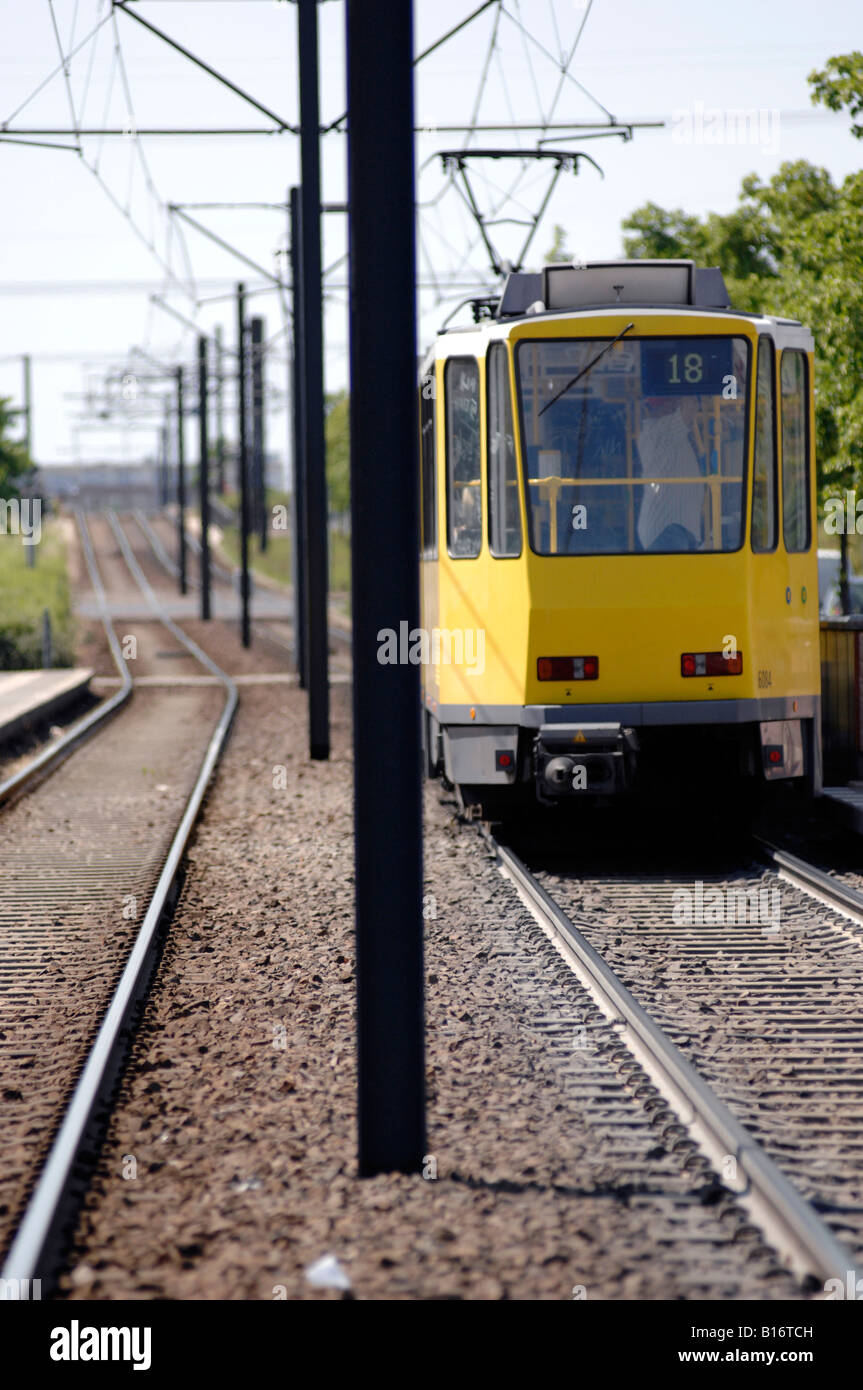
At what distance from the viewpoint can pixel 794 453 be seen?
33.1 feet

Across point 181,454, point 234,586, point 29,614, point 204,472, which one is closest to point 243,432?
point 29,614

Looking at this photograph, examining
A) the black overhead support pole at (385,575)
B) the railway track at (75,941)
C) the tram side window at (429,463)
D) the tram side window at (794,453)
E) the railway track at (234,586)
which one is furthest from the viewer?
the railway track at (234,586)

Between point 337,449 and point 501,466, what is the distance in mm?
58530

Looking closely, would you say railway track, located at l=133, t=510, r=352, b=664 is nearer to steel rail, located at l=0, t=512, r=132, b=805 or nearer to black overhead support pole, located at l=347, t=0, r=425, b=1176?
steel rail, located at l=0, t=512, r=132, b=805

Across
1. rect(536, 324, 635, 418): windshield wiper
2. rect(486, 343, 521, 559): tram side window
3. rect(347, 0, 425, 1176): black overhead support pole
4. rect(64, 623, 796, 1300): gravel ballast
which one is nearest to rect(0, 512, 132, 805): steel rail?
rect(486, 343, 521, 559): tram side window

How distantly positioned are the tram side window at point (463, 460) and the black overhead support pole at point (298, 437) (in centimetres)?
618

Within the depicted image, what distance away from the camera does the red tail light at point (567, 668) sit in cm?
984

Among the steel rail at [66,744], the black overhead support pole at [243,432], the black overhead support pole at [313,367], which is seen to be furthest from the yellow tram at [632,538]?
the black overhead support pole at [243,432]

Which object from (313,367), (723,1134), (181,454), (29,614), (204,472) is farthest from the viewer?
(181,454)

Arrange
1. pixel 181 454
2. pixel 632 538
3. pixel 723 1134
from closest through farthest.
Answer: pixel 723 1134 < pixel 632 538 < pixel 181 454

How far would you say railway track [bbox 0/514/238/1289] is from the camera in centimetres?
499

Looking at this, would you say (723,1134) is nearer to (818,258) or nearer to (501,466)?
(501,466)

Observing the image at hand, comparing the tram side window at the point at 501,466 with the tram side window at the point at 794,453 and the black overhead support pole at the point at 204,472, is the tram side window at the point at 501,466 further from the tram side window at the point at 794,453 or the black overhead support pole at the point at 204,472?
the black overhead support pole at the point at 204,472
